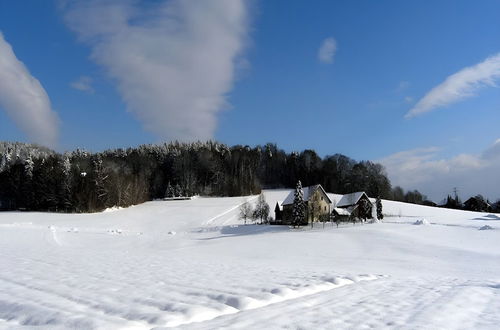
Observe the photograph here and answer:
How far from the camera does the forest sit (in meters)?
84.4

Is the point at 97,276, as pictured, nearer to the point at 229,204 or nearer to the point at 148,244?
the point at 148,244

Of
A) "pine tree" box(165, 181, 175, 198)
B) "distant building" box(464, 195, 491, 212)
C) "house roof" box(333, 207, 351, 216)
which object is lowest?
"house roof" box(333, 207, 351, 216)

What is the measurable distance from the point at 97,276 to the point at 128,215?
216ft

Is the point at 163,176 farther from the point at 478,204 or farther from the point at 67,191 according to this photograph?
the point at 478,204

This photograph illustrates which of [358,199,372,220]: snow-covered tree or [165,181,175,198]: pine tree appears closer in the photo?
[358,199,372,220]: snow-covered tree

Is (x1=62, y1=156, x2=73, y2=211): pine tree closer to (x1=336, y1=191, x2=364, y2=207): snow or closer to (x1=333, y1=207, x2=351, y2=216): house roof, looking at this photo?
(x1=333, y1=207, x2=351, y2=216): house roof

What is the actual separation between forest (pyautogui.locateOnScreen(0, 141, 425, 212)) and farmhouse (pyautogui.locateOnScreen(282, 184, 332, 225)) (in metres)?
39.6

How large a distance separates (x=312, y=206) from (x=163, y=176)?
221 feet

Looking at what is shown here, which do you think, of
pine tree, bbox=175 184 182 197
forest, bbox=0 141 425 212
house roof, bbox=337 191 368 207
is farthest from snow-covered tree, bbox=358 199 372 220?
pine tree, bbox=175 184 182 197

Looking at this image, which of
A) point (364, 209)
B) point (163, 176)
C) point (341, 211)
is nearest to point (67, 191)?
point (163, 176)

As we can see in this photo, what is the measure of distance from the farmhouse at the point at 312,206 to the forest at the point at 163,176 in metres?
39.6

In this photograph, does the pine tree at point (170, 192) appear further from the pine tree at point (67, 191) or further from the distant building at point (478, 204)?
the distant building at point (478, 204)

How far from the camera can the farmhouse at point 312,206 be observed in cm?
6719

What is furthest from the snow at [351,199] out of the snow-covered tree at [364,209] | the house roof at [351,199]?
the snow-covered tree at [364,209]
